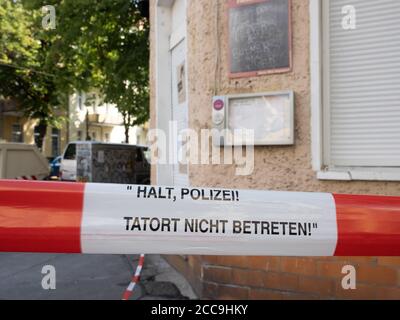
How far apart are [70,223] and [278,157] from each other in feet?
8.05

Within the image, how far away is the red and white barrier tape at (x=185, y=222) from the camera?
7.30 ft

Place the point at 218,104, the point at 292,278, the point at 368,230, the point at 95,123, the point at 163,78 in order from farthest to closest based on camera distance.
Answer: the point at 95,123 < the point at 163,78 < the point at 218,104 < the point at 292,278 < the point at 368,230

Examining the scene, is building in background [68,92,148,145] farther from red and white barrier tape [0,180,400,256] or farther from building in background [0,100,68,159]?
red and white barrier tape [0,180,400,256]

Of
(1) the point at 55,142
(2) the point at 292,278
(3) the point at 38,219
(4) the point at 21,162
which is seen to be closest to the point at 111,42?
(4) the point at 21,162

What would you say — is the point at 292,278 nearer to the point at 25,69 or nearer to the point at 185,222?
the point at 185,222

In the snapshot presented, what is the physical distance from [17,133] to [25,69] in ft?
25.4

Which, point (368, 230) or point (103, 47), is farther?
point (103, 47)

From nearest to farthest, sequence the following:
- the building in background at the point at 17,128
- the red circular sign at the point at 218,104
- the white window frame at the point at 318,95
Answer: the white window frame at the point at 318,95 < the red circular sign at the point at 218,104 < the building in background at the point at 17,128

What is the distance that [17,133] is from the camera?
1164 inches

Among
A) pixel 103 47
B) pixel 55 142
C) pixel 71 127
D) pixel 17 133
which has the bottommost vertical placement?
pixel 55 142

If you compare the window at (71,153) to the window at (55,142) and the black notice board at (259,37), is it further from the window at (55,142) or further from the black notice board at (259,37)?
the window at (55,142)

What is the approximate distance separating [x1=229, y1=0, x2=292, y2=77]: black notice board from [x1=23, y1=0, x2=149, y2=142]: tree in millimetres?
6176

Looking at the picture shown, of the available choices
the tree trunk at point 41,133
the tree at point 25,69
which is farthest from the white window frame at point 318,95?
the tree trunk at point 41,133

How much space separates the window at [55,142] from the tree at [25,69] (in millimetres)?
5499
